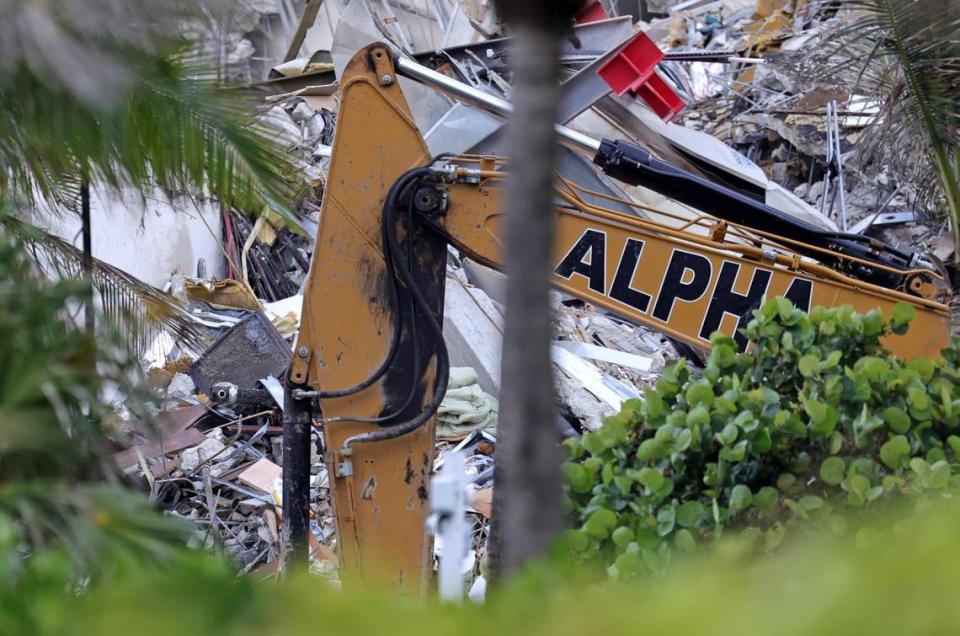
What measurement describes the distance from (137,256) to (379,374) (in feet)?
26.2

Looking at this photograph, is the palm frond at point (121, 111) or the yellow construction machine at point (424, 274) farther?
the yellow construction machine at point (424, 274)

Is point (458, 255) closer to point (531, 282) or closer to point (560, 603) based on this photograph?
point (531, 282)

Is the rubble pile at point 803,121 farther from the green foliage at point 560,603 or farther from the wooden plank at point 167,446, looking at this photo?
the green foliage at point 560,603

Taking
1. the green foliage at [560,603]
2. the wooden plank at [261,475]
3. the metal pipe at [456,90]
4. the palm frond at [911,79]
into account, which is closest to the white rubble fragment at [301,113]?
the wooden plank at [261,475]

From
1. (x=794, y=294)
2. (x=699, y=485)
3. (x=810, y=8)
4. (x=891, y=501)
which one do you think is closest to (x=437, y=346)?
(x=794, y=294)

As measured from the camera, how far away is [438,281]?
5.22 m

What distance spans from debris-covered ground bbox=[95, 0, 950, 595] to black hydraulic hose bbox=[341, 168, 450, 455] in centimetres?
A: 71

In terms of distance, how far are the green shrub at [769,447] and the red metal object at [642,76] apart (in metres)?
6.72

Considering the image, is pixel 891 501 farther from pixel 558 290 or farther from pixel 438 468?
pixel 438 468

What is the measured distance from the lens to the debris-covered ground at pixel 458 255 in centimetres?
840

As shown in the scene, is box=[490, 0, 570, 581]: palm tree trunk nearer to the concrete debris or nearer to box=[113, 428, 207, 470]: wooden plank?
box=[113, 428, 207, 470]: wooden plank

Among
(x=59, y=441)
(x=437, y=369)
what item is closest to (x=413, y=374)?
(x=437, y=369)

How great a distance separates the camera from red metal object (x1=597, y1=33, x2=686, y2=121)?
10.0m

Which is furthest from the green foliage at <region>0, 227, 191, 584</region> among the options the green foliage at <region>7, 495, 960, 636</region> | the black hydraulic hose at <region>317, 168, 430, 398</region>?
the black hydraulic hose at <region>317, 168, 430, 398</region>
